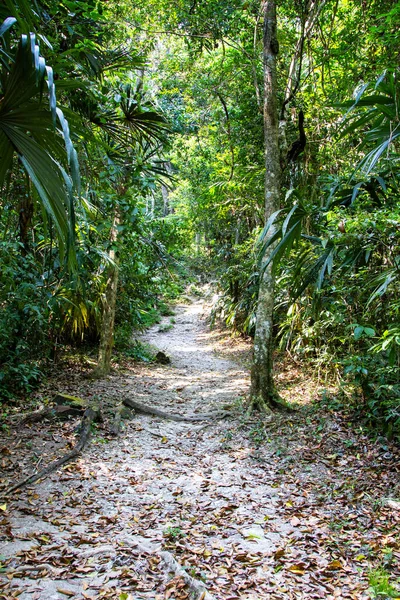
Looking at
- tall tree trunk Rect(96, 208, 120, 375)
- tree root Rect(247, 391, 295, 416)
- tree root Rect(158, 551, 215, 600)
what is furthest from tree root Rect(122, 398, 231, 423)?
tree root Rect(158, 551, 215, 600)

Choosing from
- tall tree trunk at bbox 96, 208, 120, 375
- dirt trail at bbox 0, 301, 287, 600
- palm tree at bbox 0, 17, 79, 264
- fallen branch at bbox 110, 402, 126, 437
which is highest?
palm tree at bbox 0, 17, 79, 264

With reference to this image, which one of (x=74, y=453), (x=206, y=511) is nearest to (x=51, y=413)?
(x=74, y=453)

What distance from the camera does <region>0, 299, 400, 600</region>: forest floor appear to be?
274 centimetres

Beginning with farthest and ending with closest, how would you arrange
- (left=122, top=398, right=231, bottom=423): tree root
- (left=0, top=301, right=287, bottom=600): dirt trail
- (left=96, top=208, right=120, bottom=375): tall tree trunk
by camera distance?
1. (left=96, top=208, right=120, bottom=375): tall tree trunk
2. (left=122, top=398, right=231, bottom=423): tree root
3. (left=0, top=301, right=287, bottom=600): dirt trail

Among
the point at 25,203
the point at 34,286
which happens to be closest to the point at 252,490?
the point at 34,286

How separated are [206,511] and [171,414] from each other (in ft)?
8.46

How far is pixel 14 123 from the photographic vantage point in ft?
8.14

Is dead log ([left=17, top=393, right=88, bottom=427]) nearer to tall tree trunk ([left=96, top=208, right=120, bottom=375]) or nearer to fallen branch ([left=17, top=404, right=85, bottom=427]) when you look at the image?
fallen branch ([left=17, top=404, right=85, bottom=427])

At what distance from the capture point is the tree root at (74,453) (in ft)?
12.3

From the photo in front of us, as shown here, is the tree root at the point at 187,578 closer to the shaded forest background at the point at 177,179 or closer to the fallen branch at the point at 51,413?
the shaded forest background at the point at 177,179

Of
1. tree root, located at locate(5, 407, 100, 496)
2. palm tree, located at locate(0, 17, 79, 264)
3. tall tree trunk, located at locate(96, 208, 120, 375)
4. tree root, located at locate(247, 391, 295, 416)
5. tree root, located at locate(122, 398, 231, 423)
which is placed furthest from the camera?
tall tree trunk, located at locate(96, 208, 120, 375)

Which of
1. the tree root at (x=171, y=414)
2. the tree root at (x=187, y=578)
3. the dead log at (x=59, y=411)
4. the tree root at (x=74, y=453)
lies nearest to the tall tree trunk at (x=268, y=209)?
the tree root at (x=171, y=414)

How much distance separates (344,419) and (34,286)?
Answer: 14.4 feet

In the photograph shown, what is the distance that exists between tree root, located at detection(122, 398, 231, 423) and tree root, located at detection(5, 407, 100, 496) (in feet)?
2.58
